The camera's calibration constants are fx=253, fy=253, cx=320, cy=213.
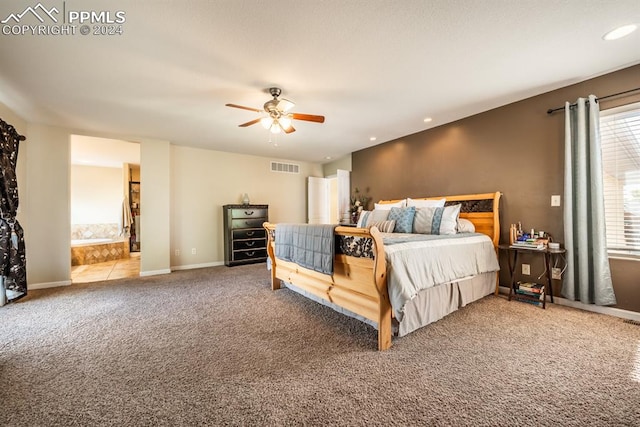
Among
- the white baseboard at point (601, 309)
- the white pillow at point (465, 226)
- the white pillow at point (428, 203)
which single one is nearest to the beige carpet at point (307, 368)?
the white baseboard at point (601, 309)

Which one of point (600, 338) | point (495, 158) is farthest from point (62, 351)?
point (495, 158)

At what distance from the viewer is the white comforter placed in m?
1.90

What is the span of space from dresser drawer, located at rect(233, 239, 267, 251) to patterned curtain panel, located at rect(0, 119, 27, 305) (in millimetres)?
2857

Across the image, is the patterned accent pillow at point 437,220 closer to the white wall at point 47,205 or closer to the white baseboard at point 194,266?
the white baseboard at point 194,266

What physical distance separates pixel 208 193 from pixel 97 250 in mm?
3042

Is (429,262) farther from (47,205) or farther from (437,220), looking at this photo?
(47,205)

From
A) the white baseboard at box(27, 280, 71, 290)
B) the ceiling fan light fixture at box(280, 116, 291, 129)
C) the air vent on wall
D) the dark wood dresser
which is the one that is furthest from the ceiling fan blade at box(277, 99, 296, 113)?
the white baseboard at box(27, 280, 71, 290)

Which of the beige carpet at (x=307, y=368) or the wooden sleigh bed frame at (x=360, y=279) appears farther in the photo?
the wooden sleigh bed frame at (x=360, y=279)

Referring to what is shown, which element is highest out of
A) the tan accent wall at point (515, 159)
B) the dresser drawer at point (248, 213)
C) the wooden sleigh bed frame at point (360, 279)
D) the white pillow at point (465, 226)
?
the tan accent wall at point (515, 159)

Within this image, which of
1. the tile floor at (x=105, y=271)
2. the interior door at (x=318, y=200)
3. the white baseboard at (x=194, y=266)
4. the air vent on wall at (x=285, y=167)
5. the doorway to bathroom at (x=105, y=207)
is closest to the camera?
the tile floor at (x=105, y=271)

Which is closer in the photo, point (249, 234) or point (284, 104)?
point (284, 104)

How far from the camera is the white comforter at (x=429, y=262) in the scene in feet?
6.22

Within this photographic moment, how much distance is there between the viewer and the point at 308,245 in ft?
8.41

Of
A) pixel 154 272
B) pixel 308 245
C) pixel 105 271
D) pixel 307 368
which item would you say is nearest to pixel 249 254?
pixel 154 272
